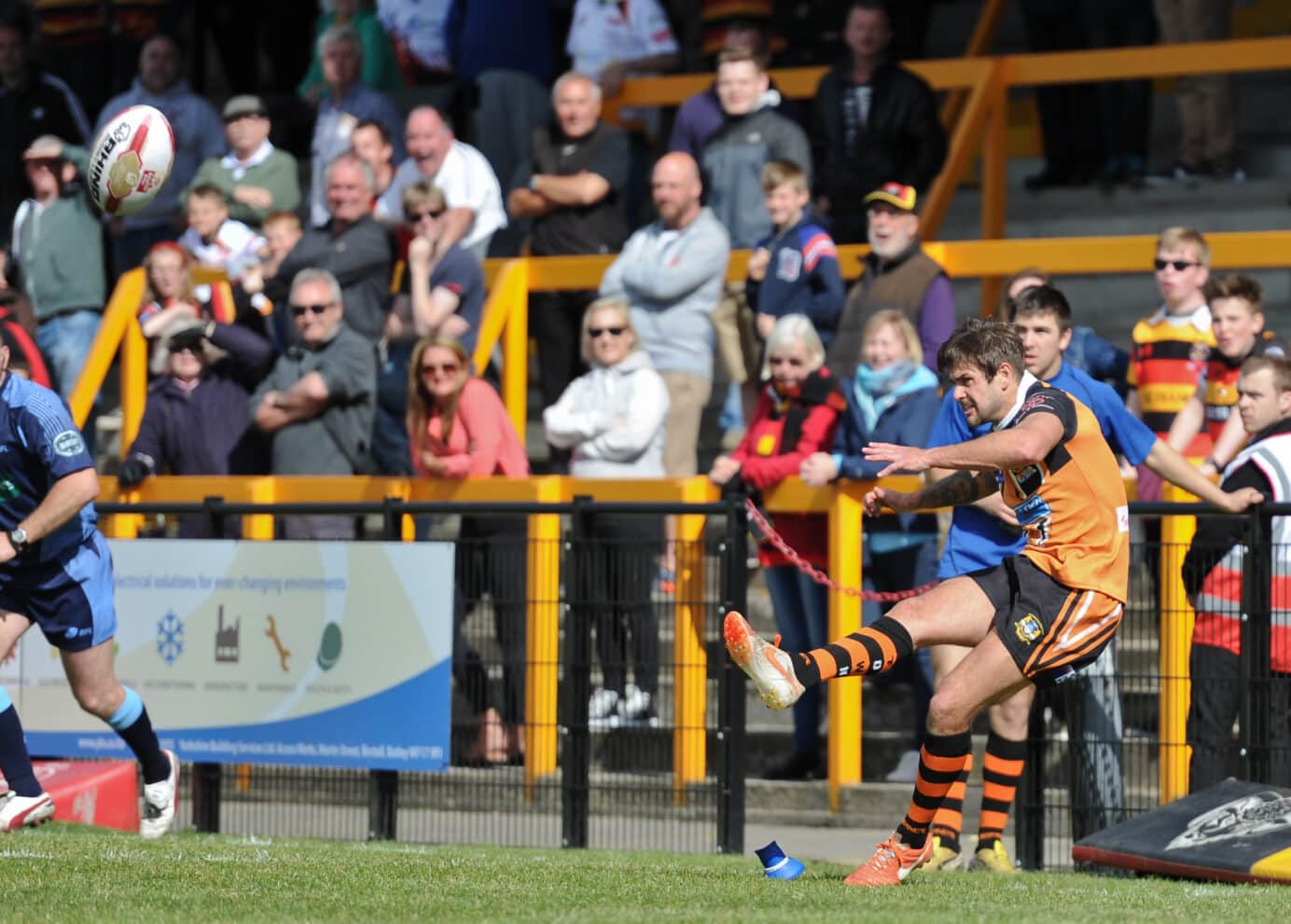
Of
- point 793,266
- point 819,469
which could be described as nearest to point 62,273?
point 793,266

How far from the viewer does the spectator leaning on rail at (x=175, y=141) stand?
50.8 feet

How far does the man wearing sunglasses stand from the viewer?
34.8 ft

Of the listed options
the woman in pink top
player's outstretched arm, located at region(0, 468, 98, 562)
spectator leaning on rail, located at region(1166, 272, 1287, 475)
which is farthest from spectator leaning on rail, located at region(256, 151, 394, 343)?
spectator leaning on rail, located at region(1166, 272, 1287, 475)

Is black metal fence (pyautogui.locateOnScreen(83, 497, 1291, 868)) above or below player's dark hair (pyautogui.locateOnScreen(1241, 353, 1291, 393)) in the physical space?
below

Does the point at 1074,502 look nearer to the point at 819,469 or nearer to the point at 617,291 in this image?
the point at 819,469

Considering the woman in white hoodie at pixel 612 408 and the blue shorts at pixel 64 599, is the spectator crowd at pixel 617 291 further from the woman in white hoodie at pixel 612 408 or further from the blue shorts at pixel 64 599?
the blue shorts at pixel 64 599

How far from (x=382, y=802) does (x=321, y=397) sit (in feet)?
7.83

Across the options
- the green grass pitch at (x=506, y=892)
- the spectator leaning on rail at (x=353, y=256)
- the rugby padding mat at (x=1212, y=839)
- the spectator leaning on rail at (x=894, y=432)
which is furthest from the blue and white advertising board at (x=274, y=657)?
the rugby padding mat at (x=1212, y=839)

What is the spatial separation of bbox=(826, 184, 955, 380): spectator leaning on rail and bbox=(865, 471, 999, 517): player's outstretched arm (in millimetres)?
3134

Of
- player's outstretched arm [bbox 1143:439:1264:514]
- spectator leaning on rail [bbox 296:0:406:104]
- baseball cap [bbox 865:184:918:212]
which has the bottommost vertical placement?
player's outstretched arm [bbox 1143:439:1264:514]

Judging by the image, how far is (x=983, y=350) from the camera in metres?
7.63

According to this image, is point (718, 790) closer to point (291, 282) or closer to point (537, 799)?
point (537, 799)

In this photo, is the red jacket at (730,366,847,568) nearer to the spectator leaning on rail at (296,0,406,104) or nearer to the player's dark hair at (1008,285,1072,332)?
the player's dark hair at (1008,285,1072,332)

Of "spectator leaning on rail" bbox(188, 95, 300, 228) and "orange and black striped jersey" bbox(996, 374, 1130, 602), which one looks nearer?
"orange and black striped jersey" bbox(996, 374, 1130, 602)
